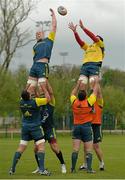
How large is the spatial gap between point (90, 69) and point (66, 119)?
58.0 meters

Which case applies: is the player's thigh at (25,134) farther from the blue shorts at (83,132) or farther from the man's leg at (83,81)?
the man's leg at (83,81)

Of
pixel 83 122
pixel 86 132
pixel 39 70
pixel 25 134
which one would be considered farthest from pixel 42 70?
pixel 86 132

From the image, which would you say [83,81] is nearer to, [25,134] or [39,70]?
[39,70]

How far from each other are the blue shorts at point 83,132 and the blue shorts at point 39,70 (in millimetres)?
1598

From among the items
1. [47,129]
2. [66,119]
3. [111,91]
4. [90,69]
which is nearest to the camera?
[47,129]

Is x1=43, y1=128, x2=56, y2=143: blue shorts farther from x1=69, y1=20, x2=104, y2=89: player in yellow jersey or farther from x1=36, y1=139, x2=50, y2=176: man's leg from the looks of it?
x1=69, y1=20, x2=104, y2=89: player in yellow jersey

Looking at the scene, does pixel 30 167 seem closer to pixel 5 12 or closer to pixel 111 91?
pixel 5 12

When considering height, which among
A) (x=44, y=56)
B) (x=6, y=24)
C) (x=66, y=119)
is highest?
(x=6, y=24)

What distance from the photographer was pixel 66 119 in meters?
73.9

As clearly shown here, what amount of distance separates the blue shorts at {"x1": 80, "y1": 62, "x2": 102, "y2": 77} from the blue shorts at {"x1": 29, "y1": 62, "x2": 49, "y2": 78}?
4.39 ft

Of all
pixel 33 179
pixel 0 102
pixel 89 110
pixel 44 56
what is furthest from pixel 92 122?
pixel 0 102

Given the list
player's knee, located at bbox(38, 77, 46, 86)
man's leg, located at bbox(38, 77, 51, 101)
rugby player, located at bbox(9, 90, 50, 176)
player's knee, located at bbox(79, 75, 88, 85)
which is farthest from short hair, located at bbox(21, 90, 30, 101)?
player's knee, located at bbox(79, 75, 88, 85)

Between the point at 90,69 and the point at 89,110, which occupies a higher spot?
the point at 90,69

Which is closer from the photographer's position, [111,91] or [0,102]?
[0,102]
